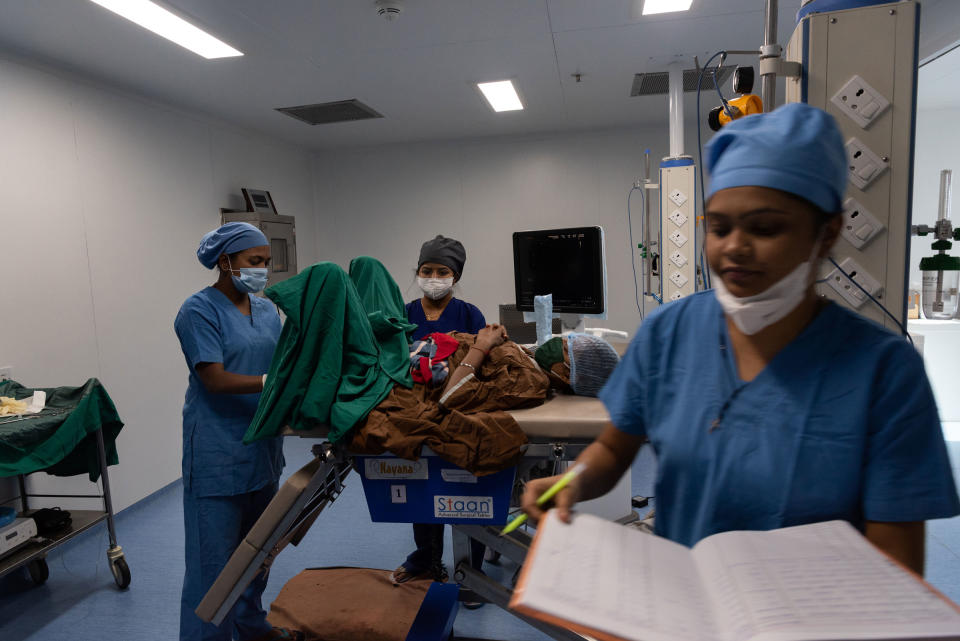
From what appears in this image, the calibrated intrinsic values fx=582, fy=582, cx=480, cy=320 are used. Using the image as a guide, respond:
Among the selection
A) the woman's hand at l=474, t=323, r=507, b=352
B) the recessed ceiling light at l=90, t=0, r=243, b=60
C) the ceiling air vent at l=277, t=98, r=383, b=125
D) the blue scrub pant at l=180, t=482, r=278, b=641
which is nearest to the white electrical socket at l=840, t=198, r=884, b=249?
the woman's hand at l=474, t=323, r=507, b=352

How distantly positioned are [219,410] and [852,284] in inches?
78.7

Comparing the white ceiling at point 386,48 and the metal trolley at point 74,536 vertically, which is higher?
the white ceiling at point 386,48

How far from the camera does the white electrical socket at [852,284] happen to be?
149cm

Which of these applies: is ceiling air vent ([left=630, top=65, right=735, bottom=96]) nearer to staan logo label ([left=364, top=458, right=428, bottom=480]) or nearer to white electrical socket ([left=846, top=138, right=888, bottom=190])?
white electrical socket ([left=846, top=138, right=888, bottom=190])

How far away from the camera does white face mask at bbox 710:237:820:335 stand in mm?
809

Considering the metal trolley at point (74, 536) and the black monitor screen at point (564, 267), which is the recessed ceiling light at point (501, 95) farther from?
the metal trolley at point (74, 536)

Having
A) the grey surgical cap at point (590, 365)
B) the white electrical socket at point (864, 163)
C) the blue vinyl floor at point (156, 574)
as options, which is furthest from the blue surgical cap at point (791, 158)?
the blue vinyl floor at point (156, 574)

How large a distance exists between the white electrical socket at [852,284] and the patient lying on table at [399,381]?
62cm

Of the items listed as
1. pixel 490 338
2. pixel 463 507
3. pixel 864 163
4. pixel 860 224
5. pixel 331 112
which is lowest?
pixel 463 507

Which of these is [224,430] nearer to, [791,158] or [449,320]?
[449,320]

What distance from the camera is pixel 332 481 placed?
1.80m

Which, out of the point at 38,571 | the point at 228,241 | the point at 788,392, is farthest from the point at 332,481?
the point at 38,571

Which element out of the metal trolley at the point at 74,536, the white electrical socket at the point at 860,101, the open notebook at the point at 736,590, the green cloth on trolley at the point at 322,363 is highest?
the white electrical socket at the point at 860,101

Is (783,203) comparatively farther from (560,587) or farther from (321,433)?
(321,433)
